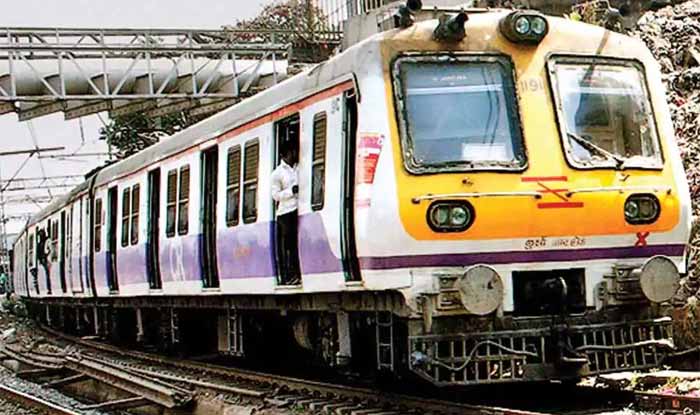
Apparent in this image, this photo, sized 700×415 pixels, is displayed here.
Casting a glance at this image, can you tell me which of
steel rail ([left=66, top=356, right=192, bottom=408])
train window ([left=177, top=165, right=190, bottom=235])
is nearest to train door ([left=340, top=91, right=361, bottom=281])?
steel rail ([left=66, top=356, right=192, bottom=408])

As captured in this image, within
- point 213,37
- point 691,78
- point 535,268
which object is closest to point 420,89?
point 535,268

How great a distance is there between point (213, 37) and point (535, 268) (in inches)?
734

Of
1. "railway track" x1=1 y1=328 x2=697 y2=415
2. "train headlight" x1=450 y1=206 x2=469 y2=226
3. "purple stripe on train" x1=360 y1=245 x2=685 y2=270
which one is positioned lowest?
"railway track" x1=1 y1=328 x2=697 y2=415

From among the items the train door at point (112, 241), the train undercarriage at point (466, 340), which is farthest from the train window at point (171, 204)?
the train door at point (112, 241)

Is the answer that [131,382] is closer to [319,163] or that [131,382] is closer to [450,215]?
[319,163]

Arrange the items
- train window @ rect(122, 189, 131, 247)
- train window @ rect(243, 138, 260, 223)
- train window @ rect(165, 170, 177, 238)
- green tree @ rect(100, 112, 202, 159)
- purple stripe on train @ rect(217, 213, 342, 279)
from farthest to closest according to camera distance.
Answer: green tree @ rect(100, 112, 202, 159)
train window @ rect(122, 189, 131, 247)
train window @ rect(165, 170, 177, 238)
train window @ rect(243, 138, 260, 223)
purple stripe on train @ rect(217, 213, 342, 279)

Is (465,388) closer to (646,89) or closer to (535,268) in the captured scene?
(535,268)

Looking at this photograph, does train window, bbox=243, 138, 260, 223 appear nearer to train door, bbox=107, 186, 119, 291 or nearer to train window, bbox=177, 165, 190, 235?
train window, bbox=177, 165, 190, 235

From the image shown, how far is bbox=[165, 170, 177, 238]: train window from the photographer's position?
13352 millimetres

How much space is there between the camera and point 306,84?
971cm

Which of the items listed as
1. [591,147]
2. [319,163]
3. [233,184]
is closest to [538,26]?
[591,147]

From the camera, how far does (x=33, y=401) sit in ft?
41.6

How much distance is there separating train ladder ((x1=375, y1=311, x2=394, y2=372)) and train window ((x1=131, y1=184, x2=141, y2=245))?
6.62m

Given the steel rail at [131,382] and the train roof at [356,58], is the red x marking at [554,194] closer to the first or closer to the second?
Answer: the train roof at [356,58]
